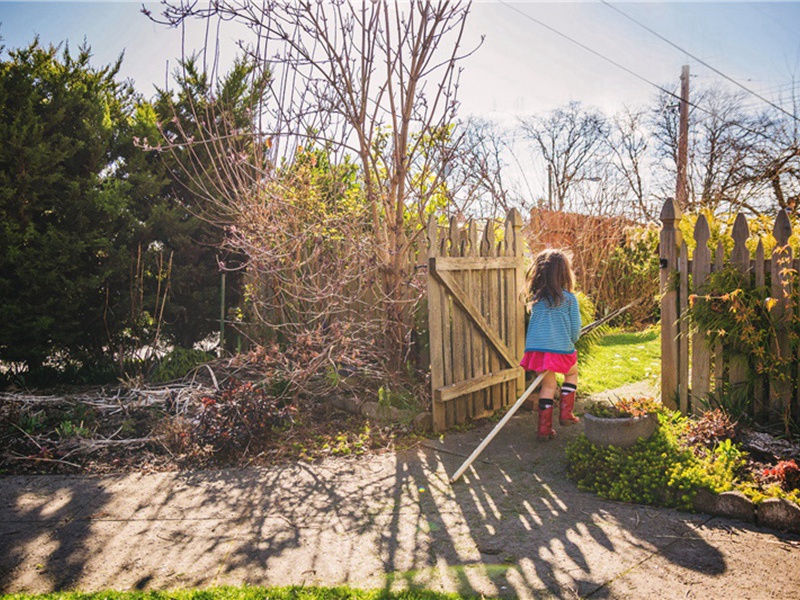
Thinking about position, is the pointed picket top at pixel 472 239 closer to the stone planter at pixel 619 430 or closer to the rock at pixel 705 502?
the stone planter at pixel 619 430

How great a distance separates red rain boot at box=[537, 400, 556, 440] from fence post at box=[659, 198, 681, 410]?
108 centimetres

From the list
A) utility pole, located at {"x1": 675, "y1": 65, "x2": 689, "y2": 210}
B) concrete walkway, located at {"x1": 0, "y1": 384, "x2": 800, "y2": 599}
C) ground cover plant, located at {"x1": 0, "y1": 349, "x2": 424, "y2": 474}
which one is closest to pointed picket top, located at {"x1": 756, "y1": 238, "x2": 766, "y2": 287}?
concrete walkway, located at {"x1": 0, "y1": 384, "x2": 800, "y2": 599}

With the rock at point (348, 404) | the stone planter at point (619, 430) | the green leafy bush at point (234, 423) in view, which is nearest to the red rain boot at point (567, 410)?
the stone planter at point (619, 430)

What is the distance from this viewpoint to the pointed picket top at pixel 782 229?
412 centimetres

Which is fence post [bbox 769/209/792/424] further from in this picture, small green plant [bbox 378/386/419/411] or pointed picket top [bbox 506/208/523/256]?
small green plant [bbox 378/386/419/411]

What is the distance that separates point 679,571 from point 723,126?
15.5m

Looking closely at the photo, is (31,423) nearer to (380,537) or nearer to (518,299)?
(380,537)

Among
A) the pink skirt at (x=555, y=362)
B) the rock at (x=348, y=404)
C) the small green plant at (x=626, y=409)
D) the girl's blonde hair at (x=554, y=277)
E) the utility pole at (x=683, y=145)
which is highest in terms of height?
the utility pole at (x=683, y=145)

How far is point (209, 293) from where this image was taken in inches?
310

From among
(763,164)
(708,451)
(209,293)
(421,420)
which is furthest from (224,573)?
(763,164)

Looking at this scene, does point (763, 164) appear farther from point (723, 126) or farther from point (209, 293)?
point (209, 293)

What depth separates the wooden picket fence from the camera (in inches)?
163

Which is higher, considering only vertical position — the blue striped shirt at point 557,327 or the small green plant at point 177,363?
the blue striped shirt at point 557,327

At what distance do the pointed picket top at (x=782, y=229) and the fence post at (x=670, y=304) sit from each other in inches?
30.3
